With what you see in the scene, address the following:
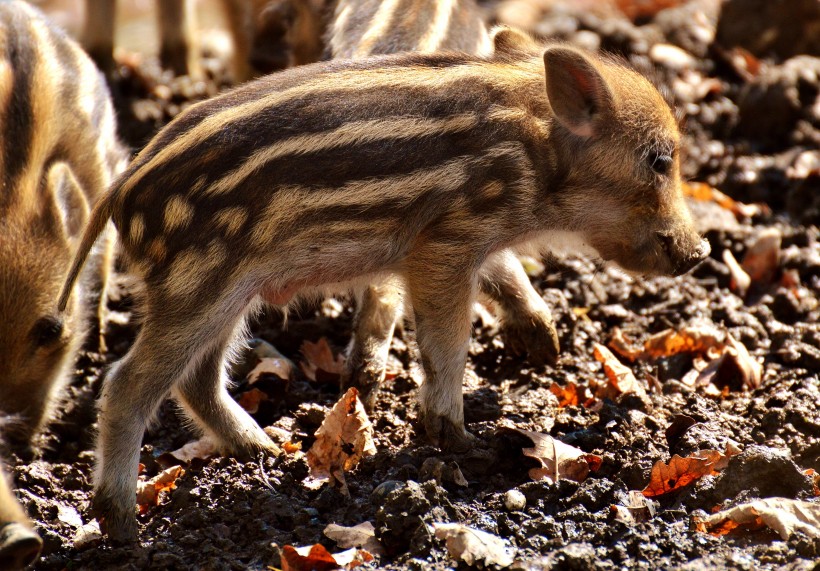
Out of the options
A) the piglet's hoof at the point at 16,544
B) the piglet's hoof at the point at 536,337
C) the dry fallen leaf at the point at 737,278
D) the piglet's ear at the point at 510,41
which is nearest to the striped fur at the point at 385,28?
the piglet's ear at the point at 510,41

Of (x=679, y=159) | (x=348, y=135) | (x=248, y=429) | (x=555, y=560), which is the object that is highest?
(x=348, y=135)

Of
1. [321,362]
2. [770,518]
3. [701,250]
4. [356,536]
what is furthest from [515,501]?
[321,362]

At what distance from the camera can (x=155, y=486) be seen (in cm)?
379

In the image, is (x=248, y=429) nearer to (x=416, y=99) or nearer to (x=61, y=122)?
(x=416, y=99)

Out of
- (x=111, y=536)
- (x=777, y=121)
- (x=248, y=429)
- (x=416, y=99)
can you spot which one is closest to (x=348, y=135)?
(x=416, y=99)

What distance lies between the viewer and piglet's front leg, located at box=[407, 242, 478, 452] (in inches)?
145

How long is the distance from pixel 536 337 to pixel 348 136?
1.28 m

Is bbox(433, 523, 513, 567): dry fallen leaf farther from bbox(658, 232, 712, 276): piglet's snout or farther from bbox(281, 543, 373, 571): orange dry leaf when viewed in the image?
bbox(658, 232, 712, 276): piglet's snout

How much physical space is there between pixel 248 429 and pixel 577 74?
1.65m

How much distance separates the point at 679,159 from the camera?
4094 mm

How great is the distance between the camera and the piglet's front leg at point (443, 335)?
3695 millimetres

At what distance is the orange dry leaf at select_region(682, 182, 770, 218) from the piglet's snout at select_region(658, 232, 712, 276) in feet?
4.70

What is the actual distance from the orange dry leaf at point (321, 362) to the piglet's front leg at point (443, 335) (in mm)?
687

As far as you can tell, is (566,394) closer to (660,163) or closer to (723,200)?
(660,163)
